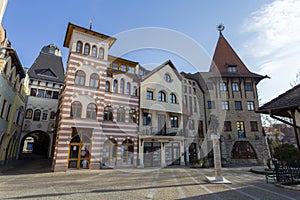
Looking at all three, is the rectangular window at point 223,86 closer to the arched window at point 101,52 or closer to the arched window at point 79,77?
the arched window at point 101,52

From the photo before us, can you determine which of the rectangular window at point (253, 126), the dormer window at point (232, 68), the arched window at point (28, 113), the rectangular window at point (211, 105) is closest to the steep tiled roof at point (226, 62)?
the dormer window at point (232, 68)

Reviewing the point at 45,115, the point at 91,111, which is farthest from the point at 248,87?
the point at 45,115

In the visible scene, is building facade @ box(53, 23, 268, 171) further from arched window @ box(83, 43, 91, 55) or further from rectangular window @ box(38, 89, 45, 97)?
rectangular window @ box(38, 89, 45, 97)

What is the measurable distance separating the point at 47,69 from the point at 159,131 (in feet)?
56.9

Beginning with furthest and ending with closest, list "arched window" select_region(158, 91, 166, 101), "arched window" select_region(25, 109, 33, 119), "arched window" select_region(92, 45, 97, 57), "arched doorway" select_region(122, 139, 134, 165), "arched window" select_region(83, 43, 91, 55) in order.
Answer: "arched window" select_region(25, 109, 33, 119)
"arched window" select_region(158, 91, 166, 101)
"arched window" select_region(92, 45, 97, 57)
"arched doorway" select_region(122, 139, 134, 165)
"arched window" select_region(83, 43, 91, 55)

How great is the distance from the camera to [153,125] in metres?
18.9

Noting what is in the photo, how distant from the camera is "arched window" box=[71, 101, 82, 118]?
14786 mm

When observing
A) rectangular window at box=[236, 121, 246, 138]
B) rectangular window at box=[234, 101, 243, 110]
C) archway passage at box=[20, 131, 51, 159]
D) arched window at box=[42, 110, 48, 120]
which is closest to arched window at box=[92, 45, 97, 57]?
arched window at box=[42, 110, 48, 120]

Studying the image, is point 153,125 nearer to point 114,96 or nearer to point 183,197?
point 114,96

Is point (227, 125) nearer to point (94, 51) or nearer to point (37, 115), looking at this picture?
point (94, 51)

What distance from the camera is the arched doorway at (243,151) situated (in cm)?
2205

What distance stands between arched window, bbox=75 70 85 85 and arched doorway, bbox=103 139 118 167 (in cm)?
589

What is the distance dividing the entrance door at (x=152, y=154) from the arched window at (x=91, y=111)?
612cm

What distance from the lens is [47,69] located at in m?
23.6
